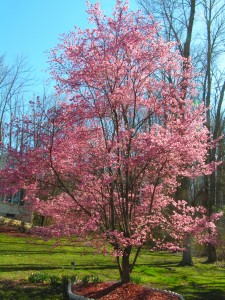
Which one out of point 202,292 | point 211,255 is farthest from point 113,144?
point 211,255

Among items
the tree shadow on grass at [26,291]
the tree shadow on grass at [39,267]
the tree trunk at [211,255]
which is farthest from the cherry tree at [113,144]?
the tree trunk at [211,255]

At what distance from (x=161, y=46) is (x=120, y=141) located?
182cm

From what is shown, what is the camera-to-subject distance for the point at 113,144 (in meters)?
5.81

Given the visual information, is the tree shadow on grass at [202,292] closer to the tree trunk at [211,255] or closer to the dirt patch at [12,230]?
the tree trunk at [211,255]

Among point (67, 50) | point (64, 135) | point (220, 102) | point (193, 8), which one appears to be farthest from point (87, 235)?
point (220, 102)

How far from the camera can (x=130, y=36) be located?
591 centimetres

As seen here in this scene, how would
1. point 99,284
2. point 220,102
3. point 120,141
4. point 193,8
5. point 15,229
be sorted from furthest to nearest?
point 15,229 → point 220,102 → point 193,8 → point 99,284 → point 120,141

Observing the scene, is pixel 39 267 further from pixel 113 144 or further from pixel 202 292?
pixel 113 144

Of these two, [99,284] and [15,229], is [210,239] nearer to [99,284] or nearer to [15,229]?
[99,284]

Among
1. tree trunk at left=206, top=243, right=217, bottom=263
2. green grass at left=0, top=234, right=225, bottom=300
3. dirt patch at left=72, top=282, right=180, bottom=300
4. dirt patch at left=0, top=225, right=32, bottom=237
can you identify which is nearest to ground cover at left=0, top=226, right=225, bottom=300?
green grass at left=0, top=234, right=225, bottom=300

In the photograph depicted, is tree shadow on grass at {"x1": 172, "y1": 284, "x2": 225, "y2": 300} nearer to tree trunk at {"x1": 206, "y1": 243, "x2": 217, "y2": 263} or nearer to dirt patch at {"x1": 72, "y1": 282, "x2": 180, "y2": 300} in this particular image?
dirt patch at {"x1": 72, "y1": 282, "x2": 180, "y2": 300}

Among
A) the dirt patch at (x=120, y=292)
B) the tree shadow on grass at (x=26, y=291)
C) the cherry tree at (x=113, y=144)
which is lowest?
the tree shadow on grass at (x=26, y=291)

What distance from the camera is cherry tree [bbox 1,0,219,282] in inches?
220

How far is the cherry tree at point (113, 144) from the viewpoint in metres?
5.58
